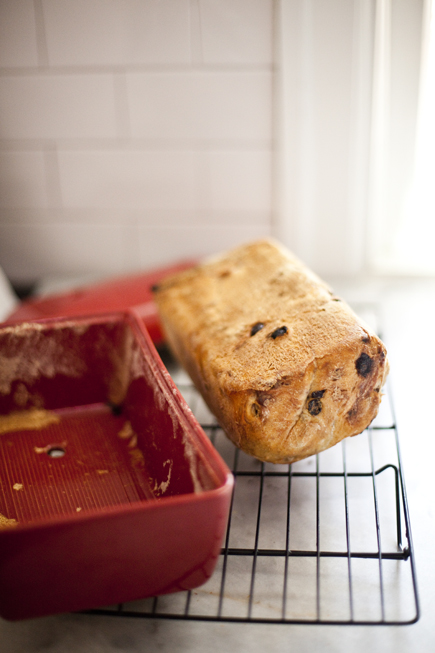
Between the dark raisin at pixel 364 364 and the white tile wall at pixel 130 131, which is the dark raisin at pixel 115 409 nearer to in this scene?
the dark raisin at pixel 364 364

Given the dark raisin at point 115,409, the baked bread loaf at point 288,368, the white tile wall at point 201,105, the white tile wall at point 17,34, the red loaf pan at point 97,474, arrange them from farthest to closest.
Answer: the white tile wall at point 201,105, the white tile wall at point 17,34, the dark raisin at point 115,409, the baked bread loaf at point 288,368, the red loaf pan at point 97,474

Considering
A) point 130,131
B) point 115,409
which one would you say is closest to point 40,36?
point 130,131

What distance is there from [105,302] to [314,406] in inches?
19.3

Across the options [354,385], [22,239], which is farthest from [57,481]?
[22,239]

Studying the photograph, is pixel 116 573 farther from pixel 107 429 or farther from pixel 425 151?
pixel 425 151

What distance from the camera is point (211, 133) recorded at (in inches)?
42.3

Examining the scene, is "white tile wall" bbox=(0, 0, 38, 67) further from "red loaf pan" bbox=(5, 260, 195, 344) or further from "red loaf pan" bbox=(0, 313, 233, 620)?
"red loaf pan" bbox=(0, 313, 233, 620)

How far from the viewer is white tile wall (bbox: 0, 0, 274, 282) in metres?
0.95

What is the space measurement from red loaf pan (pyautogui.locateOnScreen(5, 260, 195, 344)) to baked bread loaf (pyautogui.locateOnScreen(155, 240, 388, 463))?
8.6 inches

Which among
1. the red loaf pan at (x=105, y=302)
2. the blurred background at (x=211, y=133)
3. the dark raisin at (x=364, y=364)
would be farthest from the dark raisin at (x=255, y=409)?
the blurred background at (x=211, y=133)

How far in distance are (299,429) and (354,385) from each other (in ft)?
0.23

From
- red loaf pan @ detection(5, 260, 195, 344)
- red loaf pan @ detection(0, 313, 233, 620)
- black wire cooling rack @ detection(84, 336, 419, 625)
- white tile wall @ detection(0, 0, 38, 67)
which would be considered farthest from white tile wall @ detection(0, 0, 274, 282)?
black wire cooling rack @ detection(84, 336, 419, 625)

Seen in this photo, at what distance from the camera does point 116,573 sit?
1.48 feet

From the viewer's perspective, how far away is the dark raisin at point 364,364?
22.7 inches
